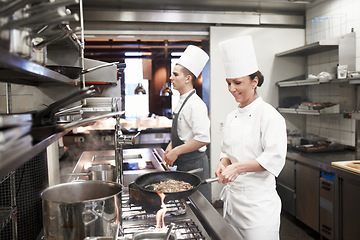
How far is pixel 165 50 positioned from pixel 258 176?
6.17 metres

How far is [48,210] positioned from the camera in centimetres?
95

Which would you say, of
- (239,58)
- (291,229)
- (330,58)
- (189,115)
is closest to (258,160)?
(239,58)

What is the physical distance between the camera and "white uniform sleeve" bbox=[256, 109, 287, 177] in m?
1.87

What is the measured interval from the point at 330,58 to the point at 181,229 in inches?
152

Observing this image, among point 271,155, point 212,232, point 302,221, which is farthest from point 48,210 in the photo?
point 302,221

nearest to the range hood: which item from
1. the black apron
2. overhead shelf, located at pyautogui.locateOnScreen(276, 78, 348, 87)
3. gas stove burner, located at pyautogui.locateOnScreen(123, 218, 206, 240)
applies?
the black apron

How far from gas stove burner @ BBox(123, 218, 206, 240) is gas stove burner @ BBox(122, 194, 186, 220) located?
0.27ft

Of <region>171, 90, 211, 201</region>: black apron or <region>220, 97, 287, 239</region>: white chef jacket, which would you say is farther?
<region>171, 90, 211, 201</region>: black apron

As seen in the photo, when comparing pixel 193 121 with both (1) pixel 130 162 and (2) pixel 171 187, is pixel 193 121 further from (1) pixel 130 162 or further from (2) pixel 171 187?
(2) pixel 171 187

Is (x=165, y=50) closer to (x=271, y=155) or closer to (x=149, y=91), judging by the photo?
(x=149, y=91)

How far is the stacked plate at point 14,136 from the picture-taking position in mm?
504

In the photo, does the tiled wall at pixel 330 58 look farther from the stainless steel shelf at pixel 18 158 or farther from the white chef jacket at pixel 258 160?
the stainless steel shelf at pixel 18 158

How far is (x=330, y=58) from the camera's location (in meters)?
4.32

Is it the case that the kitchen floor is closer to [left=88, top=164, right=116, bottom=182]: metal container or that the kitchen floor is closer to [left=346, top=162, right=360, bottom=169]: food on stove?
[left=346, top=162, right=360, bottom=169]: food on stove
